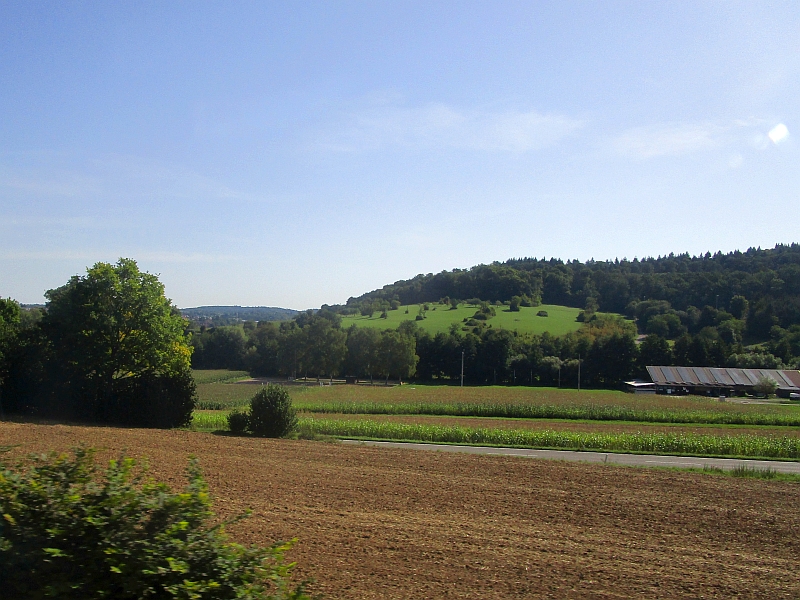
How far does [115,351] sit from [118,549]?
107 ft

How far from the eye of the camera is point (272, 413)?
2895cm

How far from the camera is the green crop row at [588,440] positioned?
30.2 m

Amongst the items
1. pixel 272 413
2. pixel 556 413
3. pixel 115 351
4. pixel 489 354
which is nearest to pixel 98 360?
pixel 115 351

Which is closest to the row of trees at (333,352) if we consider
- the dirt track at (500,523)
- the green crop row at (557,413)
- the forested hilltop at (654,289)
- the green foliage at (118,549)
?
the forested hilltop at (654,289)

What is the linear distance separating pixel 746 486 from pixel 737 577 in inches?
380

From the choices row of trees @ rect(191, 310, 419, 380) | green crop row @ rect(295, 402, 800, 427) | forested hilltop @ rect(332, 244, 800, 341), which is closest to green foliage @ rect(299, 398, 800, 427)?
green crop row @ rect(295, 402, 800, 427)

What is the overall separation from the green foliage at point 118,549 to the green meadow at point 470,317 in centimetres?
9881

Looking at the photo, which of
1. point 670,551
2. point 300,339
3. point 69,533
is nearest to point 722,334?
point 300,339

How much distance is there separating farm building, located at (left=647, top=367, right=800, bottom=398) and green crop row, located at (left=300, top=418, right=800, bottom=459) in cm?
5590

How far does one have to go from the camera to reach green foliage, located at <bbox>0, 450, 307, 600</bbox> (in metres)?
4.39

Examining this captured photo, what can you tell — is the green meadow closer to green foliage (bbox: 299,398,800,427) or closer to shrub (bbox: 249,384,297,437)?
green foliage (bbox: 299,398,800,427)

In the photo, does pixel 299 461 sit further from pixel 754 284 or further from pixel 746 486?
pixel 754 284

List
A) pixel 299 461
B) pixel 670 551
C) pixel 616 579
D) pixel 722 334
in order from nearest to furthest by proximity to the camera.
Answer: pixel 616 579, pixel 670 551, pixel 299 461, pixel 722 334

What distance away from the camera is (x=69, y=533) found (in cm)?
470
